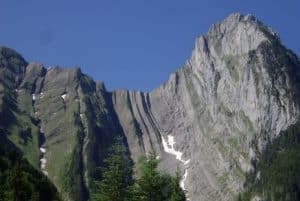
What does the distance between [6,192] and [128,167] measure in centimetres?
937

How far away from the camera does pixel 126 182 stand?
43.8 metres

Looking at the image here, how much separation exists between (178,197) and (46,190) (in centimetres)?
12195

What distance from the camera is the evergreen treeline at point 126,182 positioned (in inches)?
1690

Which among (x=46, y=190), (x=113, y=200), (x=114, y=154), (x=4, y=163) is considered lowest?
(x=113, y=200)

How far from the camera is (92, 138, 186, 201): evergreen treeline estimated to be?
4294 centimetres

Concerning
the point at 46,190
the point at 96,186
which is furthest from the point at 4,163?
the point at 96,186

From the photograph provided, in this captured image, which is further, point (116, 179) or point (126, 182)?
point (126, 182)

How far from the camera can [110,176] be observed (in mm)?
43250

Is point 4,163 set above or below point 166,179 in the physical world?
above

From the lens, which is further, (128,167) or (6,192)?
(128,167)

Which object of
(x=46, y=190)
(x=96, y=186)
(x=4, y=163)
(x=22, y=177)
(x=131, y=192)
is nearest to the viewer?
(x=22, y=177)

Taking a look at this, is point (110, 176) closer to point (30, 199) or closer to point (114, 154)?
point (114, 154)

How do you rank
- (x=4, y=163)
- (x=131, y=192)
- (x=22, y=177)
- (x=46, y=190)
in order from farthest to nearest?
1. (x=4, y=163)
2. (x=46, y=190)
3. (x=131, y=192)
4. (x=22, y=177)

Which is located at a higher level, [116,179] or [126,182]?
[116,179]
